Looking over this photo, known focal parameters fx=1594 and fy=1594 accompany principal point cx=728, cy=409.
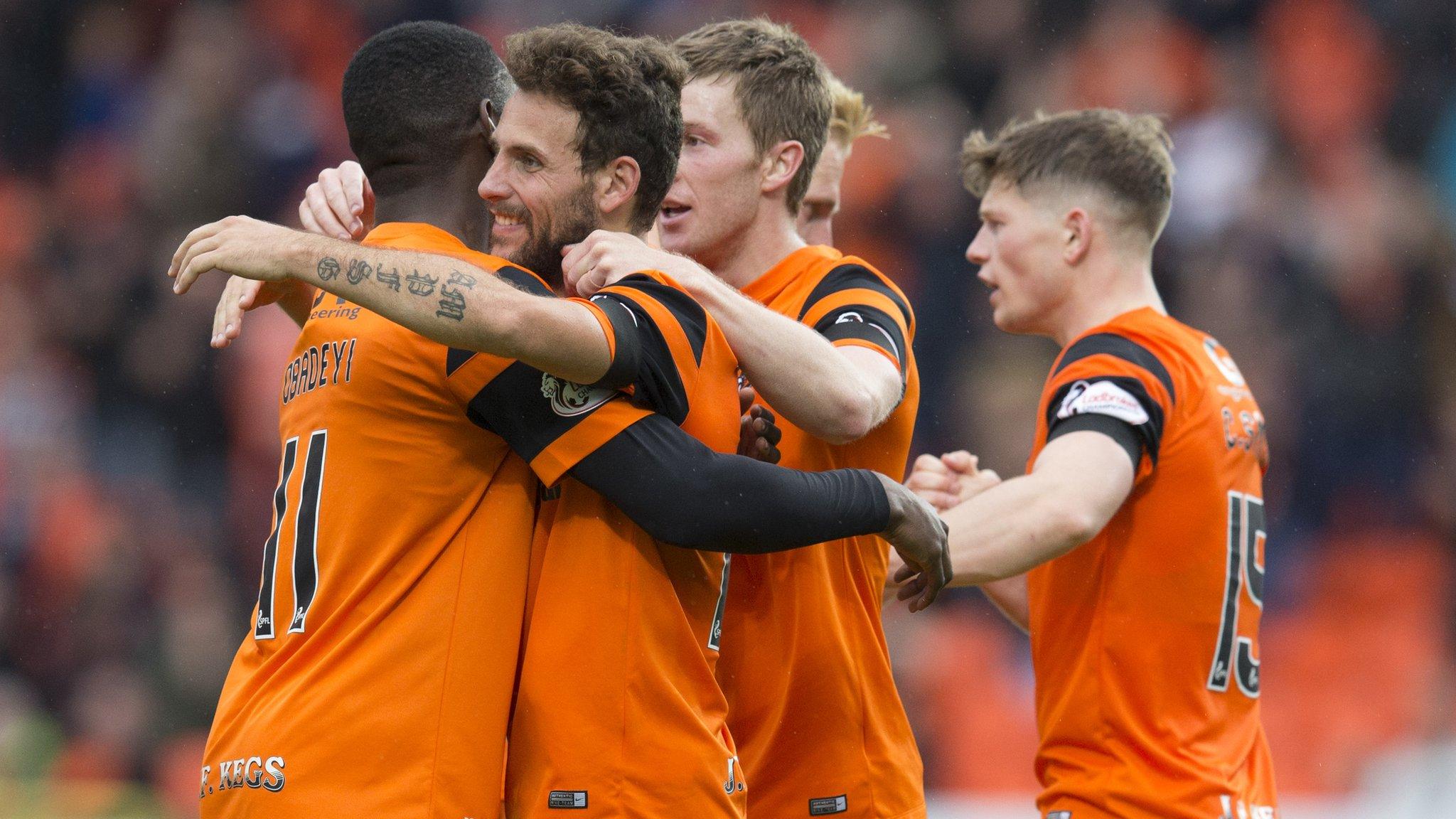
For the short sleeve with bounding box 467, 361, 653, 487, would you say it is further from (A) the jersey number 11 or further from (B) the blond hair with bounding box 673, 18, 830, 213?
(B) the blond hair with bounding box 673, 18, 830, 213

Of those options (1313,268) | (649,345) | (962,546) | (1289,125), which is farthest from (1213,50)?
(649,345)

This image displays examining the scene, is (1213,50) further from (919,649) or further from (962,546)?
(962,546)

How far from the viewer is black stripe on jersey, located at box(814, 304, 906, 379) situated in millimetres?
3795

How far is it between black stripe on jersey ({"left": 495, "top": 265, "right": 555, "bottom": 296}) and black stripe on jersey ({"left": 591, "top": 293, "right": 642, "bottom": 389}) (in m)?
0.17

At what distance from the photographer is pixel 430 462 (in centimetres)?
316

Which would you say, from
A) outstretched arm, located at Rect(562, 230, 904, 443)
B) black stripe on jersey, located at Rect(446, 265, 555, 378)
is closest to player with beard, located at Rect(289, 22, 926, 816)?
outstretched arm, located at Rect(562, 230, 904, 443)

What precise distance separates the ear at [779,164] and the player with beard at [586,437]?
0.97 meters

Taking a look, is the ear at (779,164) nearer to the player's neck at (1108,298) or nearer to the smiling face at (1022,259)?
the smiling face at (1022,259)

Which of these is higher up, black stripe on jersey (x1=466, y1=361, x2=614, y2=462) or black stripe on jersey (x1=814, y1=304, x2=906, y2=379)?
black stripe on jersey (x1=814, y1=304, x2=906, y2=379)

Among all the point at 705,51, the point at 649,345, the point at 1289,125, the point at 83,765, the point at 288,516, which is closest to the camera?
the point at 649,345

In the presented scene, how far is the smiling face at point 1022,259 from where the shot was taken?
16.1ft

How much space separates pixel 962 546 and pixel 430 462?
1.54 meters

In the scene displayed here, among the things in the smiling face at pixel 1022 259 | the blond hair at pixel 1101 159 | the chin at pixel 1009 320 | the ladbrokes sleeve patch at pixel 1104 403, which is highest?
the blond hair at pixel 1101 159

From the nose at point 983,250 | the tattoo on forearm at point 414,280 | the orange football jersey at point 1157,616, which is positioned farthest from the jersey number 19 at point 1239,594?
the tattoo on forearm at point 414,280
